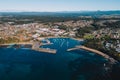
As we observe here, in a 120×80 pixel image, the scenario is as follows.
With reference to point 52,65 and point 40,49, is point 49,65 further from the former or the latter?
point 40,49

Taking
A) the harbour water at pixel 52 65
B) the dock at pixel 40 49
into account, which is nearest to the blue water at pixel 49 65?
the harbour water at pixel 52 65

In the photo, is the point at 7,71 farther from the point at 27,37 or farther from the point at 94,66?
the point at 27,37

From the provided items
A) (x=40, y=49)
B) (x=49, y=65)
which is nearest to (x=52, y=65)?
(x=49, y=65)

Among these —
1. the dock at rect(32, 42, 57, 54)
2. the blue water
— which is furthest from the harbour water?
the dock at rect(32, 42, 57, 54)

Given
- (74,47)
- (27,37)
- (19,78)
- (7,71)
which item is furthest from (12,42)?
(19,78)

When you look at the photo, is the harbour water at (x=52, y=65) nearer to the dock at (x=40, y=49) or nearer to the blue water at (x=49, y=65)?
the blue water at (x=49, y=65)

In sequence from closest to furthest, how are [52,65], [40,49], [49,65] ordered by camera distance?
[52,65], [49,65], [40,49]

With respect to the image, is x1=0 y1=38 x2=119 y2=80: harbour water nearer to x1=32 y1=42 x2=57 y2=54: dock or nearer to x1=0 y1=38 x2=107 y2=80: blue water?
x1=0 y1=38 x2=107 y2=80: blue water
